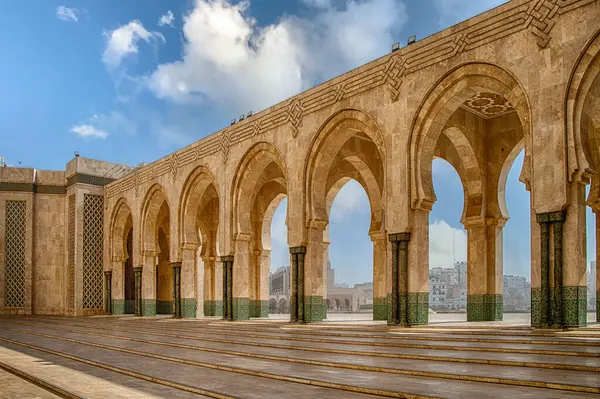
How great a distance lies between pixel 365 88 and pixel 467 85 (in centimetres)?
216

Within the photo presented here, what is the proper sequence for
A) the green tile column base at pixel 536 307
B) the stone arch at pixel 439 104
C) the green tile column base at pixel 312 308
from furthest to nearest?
the green tile column base at pixel 312 308 → the stone arch at pixel 439 104 → the green tile column base at pixel 536 307

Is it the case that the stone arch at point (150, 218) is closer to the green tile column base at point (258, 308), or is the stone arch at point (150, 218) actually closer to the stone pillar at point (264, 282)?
the stone pillar at point (264, 282)

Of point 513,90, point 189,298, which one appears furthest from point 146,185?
point 513,90

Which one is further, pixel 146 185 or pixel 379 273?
pixel 146 185

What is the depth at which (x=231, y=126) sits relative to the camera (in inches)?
607

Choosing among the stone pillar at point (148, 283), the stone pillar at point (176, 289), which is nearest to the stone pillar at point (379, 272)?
the stone pillar at point (176, 289)

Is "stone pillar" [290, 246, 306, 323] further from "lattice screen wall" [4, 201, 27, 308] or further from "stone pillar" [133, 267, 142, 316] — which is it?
"lattice screen wall" [4, 201, 27, 308]

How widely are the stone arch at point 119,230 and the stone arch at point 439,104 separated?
43.3 ft

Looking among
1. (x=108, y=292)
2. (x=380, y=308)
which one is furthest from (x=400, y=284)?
(x=108, y=292)

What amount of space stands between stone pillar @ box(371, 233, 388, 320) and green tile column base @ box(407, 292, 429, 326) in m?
4.39

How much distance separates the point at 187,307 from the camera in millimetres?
17016

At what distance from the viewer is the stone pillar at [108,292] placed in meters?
21.5

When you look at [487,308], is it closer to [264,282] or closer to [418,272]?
[418,272]

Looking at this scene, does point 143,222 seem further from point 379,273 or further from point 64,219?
point 379,273
